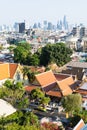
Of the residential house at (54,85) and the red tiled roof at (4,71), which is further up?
the red tiled roof at (4,71)

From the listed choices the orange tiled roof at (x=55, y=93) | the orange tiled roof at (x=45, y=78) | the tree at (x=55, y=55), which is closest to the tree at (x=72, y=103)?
the orange tiled roof at (x=55, y=93)

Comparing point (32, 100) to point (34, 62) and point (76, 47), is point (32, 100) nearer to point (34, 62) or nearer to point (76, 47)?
point (34, 62)

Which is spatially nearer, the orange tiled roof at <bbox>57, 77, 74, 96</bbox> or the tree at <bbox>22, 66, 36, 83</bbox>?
the orange tiled roof at <bbox>57, 77, 74, 96</bbox>

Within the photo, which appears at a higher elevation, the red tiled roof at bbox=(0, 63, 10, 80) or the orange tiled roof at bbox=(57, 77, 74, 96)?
the red tiled roof at bbox=(0, 63, 10, 80)

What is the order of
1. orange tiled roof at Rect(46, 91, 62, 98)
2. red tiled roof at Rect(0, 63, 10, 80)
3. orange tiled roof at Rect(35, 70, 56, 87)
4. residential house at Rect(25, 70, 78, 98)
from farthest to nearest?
red tiled roof at Rect(0, 63, 10, 80)
orange tiled roof at Rect(35, 70, 56, 87)
residential house at Rect(25, 70, 78, 98)
orange tiled roof at Rect(46, 91, 62, 98)

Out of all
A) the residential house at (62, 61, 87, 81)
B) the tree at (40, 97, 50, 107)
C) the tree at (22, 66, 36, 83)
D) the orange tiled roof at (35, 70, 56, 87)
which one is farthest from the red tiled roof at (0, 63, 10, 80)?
the tree at (40, 97, 50, 107)

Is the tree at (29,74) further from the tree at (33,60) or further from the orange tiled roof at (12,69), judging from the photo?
the tree at (33,60)

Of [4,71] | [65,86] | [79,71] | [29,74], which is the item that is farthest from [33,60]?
[65,86]

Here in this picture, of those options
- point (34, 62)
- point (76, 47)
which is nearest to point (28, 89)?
point (34, 62)

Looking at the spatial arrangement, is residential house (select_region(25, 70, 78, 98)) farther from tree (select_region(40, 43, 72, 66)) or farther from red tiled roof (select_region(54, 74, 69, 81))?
tree (select_region(40, 43, 72, 66))
